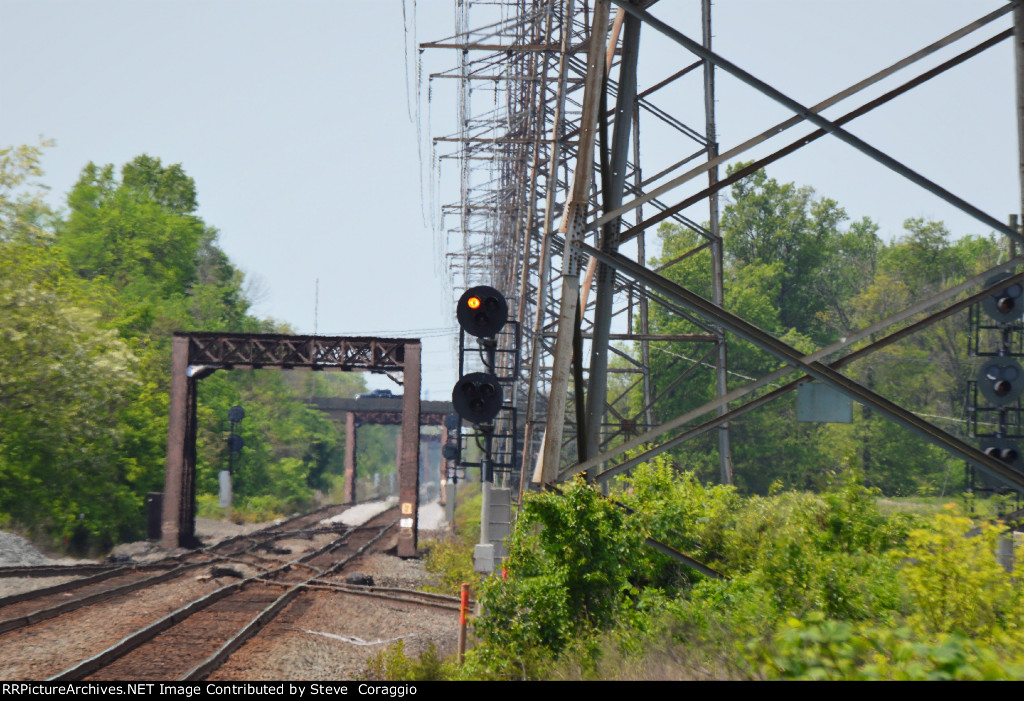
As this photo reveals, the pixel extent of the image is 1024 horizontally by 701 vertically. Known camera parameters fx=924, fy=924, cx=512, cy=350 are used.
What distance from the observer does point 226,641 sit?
1316 centimetres

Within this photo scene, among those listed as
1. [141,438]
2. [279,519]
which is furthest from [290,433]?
[141,438]

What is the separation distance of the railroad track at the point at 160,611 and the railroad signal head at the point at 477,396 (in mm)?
4367

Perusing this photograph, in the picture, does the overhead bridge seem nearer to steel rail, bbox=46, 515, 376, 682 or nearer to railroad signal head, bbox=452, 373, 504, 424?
steel rail, bbox=46, 515, 376, 682

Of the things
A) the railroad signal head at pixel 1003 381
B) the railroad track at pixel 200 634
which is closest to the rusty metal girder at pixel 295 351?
the railroad track at pixel 200 634

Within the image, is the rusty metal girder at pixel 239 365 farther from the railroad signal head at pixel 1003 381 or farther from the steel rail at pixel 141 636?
the railroad signal head at pixel 1003 381

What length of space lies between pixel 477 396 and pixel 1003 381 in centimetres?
1499

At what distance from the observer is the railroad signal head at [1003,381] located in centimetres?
Result: 2016

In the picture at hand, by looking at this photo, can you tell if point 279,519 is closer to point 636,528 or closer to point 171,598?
point 171,598

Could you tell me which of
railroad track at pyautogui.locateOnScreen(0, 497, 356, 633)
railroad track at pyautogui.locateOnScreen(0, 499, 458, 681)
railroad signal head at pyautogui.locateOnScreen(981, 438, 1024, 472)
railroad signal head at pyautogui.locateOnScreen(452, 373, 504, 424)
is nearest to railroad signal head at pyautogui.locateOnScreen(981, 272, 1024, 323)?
railroad signal head at pyautogui.locateOnScreen(981, 438, 1024, 472)

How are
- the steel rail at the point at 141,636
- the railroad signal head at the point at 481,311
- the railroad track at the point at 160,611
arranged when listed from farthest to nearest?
the railroad track at the point at 160,611, the steel rail at the point at 141,636, the railroad signal head at the point at 481,311

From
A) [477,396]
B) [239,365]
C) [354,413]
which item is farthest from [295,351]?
[354,413]

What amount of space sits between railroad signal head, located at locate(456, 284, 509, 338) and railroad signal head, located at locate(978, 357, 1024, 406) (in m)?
14.4

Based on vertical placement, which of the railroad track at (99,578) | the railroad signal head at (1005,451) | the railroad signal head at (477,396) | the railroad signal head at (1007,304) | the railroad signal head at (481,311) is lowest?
the railroad track at (99,578)

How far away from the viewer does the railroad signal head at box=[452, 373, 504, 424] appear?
33.5 feet
